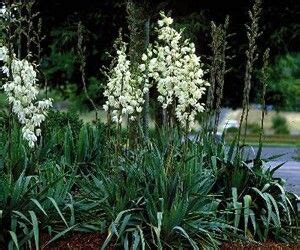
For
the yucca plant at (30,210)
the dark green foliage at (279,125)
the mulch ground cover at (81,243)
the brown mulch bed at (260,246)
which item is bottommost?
the dark green foliage at (279,125)

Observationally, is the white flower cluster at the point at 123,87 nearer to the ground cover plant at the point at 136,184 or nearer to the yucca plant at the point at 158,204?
Answer: the ground cover plant at the point at 136,184

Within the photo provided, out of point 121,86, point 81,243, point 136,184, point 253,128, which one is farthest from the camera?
point 253,128

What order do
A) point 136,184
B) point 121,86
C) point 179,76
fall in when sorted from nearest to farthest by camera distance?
point 136,184, point 121,86, point 179,76

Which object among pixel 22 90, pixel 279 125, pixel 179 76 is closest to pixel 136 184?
pixel 179 76

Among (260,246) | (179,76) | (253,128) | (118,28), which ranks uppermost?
(118,28)

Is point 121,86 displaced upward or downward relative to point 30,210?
upward

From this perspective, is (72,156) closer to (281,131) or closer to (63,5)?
(63,5)

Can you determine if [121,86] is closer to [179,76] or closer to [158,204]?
[179,76]

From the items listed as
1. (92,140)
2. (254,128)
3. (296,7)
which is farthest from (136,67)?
(254,128)

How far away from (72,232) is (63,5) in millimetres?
12666

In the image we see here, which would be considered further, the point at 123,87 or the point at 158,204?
the point at 123,87

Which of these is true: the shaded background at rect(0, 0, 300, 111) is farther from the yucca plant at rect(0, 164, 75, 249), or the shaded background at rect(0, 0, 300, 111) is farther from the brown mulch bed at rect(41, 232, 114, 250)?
the brown mulch bed at rect(41, 232, 114, 250)

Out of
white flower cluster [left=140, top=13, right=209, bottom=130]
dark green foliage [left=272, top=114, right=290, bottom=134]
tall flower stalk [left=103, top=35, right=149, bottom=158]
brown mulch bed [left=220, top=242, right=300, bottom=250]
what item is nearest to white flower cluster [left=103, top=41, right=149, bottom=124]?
tall flower stalk [left=103, top=35, right=149, bottom=158]

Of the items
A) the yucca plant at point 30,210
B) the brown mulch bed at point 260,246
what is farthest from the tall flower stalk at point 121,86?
the brown mulch bed at point 260,246
